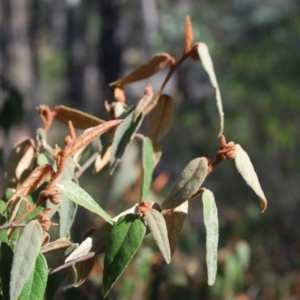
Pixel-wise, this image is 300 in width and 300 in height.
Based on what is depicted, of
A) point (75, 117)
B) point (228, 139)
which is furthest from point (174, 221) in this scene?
point (228, 139)

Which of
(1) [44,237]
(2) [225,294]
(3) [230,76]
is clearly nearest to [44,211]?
(1) [44,237]

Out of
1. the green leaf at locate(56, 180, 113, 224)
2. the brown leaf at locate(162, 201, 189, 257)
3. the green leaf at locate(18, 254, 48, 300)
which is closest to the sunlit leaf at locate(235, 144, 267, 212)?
the brown leaf at locate(162, 201, 189, 257)

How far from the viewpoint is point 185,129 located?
17.9ft

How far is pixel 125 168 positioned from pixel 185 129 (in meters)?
3.28

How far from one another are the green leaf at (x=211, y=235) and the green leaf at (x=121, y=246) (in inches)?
3.7

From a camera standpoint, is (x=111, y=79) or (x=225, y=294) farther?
(x=111, y=79)

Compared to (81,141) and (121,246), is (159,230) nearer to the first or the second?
(121,246)

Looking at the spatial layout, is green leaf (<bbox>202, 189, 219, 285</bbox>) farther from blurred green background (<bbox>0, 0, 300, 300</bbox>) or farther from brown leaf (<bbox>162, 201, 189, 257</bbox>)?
blurred green background (<bbox>0, 0, 300, 300</bbox>)

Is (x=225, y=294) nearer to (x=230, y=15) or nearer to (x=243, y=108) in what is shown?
(x=243, y=108)

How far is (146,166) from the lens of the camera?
3.96ft

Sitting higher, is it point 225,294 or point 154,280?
point 154,280

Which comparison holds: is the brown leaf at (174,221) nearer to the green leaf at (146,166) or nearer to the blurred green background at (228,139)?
the green leaf at (146,166)

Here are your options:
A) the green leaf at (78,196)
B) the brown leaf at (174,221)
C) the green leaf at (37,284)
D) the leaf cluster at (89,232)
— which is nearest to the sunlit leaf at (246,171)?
the leaf cluster at (89,232)

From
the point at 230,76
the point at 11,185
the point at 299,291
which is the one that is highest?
the point at 11,185
